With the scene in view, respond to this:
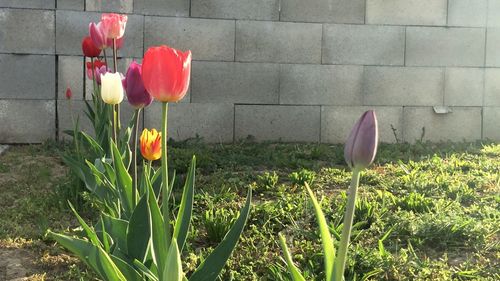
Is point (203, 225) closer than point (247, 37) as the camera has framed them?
Yes

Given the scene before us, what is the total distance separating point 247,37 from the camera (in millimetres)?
4770

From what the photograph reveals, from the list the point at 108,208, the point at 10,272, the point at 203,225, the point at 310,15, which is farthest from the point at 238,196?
the point at 310,15

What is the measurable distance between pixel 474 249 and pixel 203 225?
1140 millimetres

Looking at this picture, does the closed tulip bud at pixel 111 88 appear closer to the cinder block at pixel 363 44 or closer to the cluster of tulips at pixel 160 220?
the cluster of tulips at pixel 160 220

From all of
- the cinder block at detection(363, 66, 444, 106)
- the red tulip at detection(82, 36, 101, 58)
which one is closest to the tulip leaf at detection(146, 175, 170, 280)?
the red tulip at detection(82, 36, 101, 58)

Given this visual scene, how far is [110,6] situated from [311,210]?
252 centimetres

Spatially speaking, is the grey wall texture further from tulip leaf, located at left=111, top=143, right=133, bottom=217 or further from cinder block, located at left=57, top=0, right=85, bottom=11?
tulip leaf, located at left=111, top=143, right=133, bottom=217

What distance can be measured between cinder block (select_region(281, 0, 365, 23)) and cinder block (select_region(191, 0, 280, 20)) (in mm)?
102

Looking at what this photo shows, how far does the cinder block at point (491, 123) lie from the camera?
5.16 metres

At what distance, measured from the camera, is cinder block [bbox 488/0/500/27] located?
198 inches

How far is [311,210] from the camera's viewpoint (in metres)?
2.87

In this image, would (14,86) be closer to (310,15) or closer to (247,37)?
(247,37)

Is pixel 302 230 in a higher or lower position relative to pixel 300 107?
lower

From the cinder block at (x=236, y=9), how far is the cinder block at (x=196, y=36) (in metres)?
0.05
